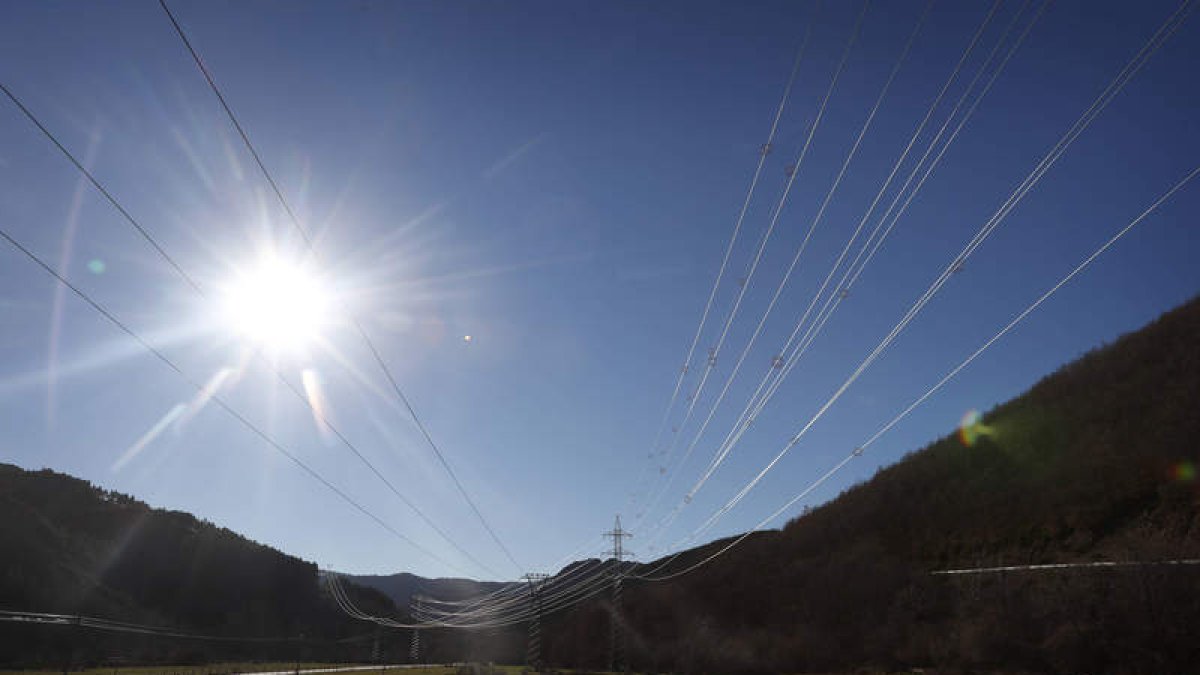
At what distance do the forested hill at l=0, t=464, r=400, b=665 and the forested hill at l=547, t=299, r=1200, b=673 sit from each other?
71893mm

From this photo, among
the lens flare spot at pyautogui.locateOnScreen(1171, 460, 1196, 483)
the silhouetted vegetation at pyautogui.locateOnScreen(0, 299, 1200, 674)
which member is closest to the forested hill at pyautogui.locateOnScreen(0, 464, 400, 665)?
the silhouetted vegetation at pyautogui.locateOnScreen(0, 299, 1200, 674)

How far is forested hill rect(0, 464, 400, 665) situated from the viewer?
92769 mm

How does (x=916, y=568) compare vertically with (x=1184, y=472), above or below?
below

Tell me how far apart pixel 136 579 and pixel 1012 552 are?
4957 inches

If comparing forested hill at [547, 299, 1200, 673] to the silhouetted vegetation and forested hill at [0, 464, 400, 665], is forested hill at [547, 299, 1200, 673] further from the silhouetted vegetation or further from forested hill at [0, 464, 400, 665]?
forested hill at [0, 464, 400, 665]

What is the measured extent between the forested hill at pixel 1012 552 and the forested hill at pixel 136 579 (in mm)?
71893

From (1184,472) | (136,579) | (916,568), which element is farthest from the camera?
(136,579)

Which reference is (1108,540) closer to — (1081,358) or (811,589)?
(811,589)

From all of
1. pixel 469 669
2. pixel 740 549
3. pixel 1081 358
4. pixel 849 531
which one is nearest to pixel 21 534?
pixel 469 669

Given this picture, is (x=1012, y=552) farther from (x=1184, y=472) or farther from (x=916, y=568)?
(x=1184, y=472)

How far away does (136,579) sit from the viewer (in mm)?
119062

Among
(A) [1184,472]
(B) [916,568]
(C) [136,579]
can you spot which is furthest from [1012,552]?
(C) [136,579]

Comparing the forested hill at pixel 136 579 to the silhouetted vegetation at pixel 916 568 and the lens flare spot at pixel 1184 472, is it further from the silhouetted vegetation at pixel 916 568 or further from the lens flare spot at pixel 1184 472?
the lens flare spot at pixel 1184 472

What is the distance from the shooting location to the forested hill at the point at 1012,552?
38250mm
